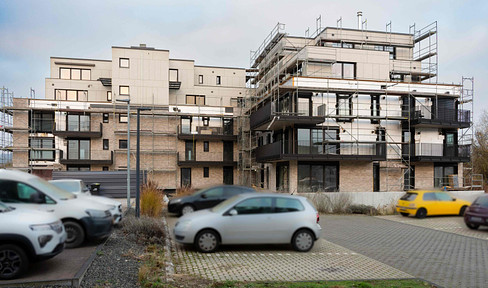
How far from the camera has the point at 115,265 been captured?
7.25 meters

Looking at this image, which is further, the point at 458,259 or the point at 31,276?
the point at 458,259

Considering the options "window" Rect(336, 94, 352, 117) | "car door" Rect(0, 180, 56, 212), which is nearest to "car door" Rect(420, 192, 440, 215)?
"window" Rect(336, 94, 352, 117)

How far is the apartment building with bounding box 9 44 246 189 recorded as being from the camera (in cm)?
3428

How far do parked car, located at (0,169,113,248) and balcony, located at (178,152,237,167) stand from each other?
29885mm

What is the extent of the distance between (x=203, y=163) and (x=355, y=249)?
2616 centimetres

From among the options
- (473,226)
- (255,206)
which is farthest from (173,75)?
(255,206)

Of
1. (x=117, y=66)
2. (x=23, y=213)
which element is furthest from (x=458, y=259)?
(x=117, y=66)

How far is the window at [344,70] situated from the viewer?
3027 centimetres

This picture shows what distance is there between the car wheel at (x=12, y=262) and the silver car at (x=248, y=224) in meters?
4.79

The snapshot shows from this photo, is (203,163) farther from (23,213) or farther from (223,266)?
(23,213)

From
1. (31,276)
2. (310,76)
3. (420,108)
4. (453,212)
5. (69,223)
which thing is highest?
(310,76)

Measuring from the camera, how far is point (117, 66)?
36.6 m

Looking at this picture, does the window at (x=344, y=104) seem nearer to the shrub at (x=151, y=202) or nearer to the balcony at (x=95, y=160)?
the shrub at (x=151, y=202)

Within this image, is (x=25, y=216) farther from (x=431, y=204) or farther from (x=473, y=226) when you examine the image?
(x=431, y=204)
